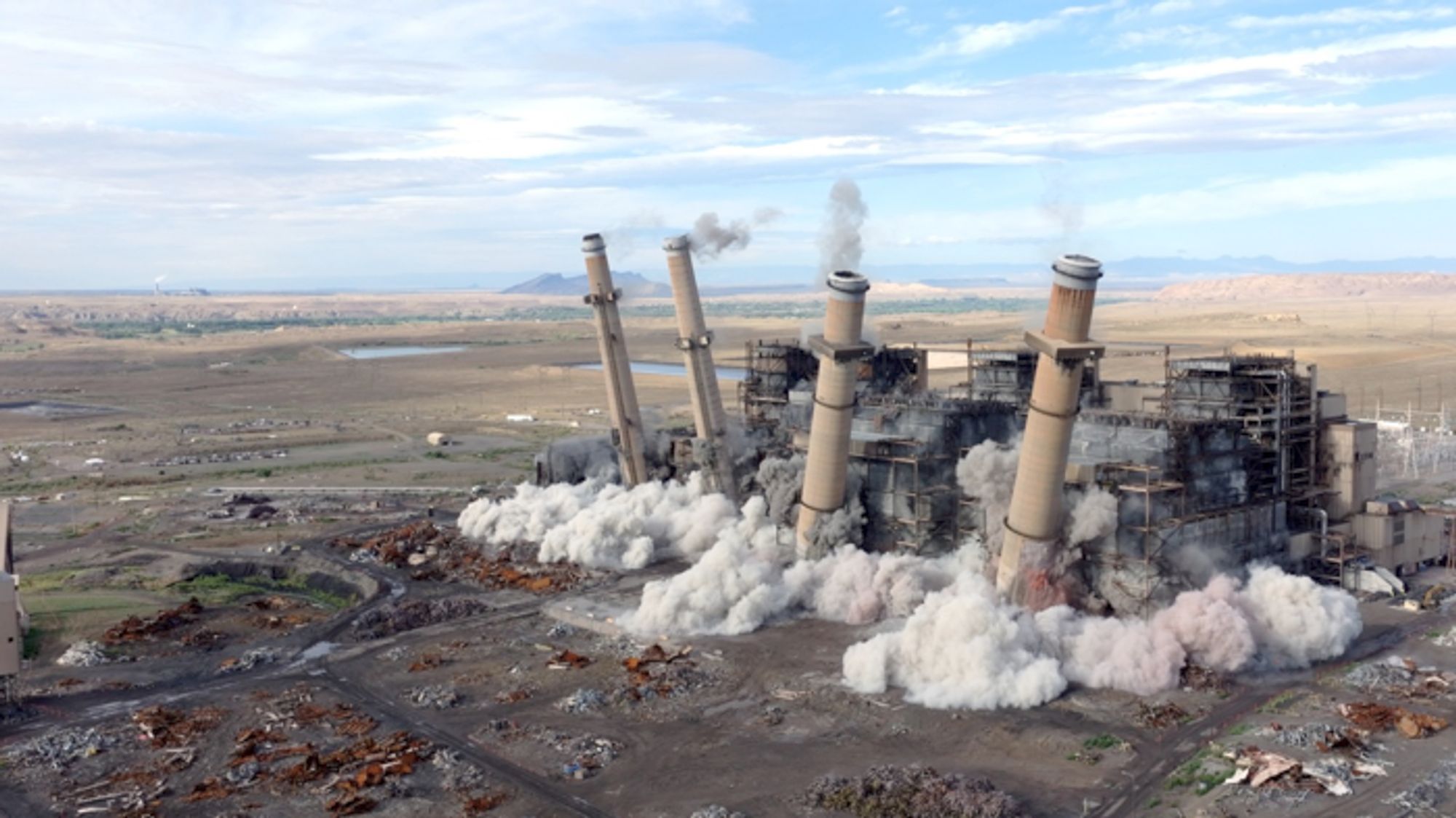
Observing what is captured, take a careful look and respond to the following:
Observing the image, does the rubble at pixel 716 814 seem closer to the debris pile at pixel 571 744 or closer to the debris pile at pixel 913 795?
the debris pile at pixel 913 795

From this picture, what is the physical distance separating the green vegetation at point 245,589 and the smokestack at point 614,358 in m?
19.4

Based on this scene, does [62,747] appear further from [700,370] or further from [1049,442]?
[700,370]

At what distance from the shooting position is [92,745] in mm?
38656

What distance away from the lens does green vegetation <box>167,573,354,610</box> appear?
2382 inches

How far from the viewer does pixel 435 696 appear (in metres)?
43.2

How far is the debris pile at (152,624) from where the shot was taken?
170ft

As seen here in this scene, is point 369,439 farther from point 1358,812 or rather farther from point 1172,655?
point 1358,812

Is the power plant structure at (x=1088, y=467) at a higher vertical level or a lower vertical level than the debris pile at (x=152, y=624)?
higher

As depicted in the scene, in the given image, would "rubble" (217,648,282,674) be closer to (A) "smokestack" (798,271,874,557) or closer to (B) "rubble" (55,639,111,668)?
(B) "rubble" (55,639,111,668)

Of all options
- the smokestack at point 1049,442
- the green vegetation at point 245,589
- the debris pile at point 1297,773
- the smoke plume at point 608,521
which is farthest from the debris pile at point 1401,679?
the green vegetation at point 245,589

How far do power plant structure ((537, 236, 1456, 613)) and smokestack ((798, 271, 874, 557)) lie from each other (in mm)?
75

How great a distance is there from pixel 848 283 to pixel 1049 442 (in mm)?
12037

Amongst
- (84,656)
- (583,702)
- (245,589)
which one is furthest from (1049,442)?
(245,589)

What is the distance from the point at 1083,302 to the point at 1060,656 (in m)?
12.7
